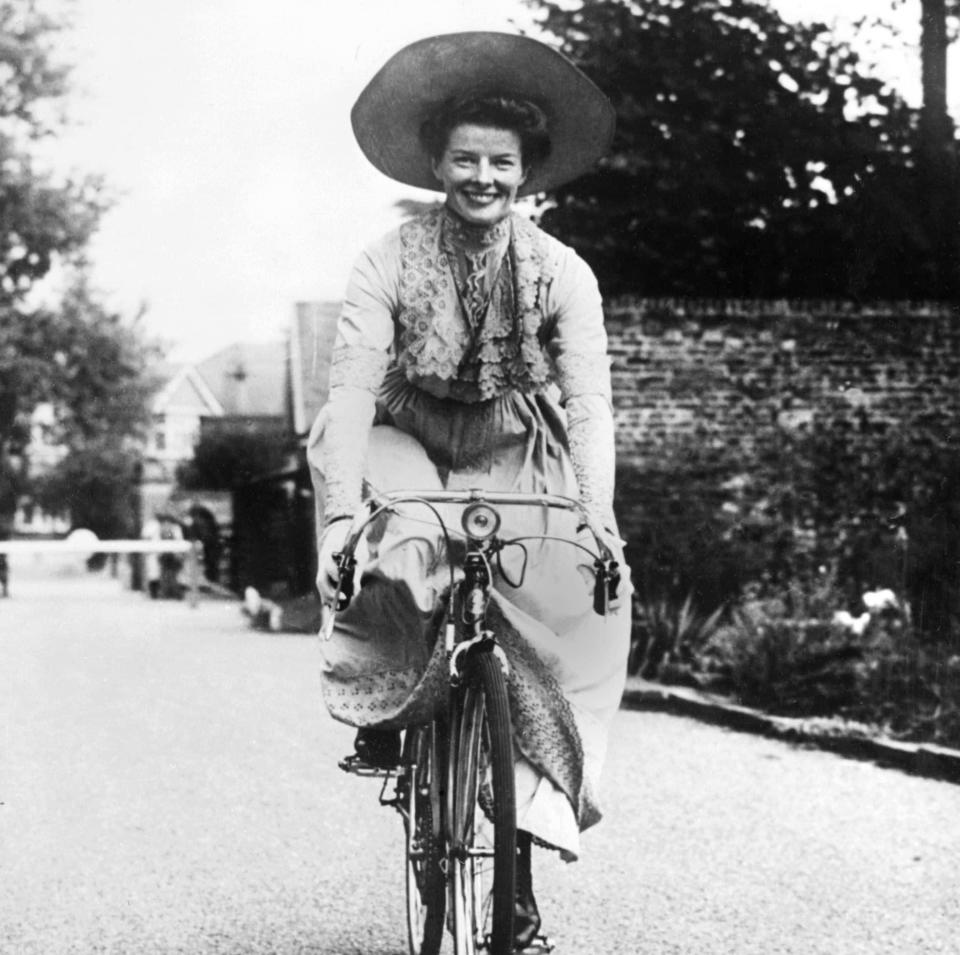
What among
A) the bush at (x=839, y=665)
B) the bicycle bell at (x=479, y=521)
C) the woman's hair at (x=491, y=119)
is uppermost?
the woman's hair at (x=491, y=119)

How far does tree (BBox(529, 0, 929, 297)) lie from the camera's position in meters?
16.6

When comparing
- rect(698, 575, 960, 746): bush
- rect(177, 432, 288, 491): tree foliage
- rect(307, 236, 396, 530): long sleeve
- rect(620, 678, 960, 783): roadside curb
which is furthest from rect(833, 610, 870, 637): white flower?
rect(177, 432, 288, 491): tree foliage

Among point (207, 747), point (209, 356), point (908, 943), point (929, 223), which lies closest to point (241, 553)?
point (209, 356)

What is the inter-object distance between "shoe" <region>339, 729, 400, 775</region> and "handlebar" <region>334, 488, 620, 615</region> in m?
0.77

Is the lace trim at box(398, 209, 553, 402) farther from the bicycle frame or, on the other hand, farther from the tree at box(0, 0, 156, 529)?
the tree at box(0, 0, 156, 529)

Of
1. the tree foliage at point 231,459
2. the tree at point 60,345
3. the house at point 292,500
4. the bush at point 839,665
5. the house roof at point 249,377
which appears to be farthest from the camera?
the house roof at point 249,377

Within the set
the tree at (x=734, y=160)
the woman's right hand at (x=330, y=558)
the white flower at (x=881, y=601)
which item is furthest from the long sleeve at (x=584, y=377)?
the tree at (x=734, y=160)

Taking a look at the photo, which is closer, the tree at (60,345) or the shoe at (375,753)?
the shoe at (375,753)

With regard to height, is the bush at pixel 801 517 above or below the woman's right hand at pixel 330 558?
below

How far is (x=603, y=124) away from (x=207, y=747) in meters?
5.18

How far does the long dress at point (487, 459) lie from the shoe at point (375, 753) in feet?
0.64

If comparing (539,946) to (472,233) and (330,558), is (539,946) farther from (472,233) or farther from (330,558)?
(472,233)

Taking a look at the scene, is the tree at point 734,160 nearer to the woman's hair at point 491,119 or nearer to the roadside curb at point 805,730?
the roadside curb at point 805,730

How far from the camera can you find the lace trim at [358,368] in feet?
13.3
